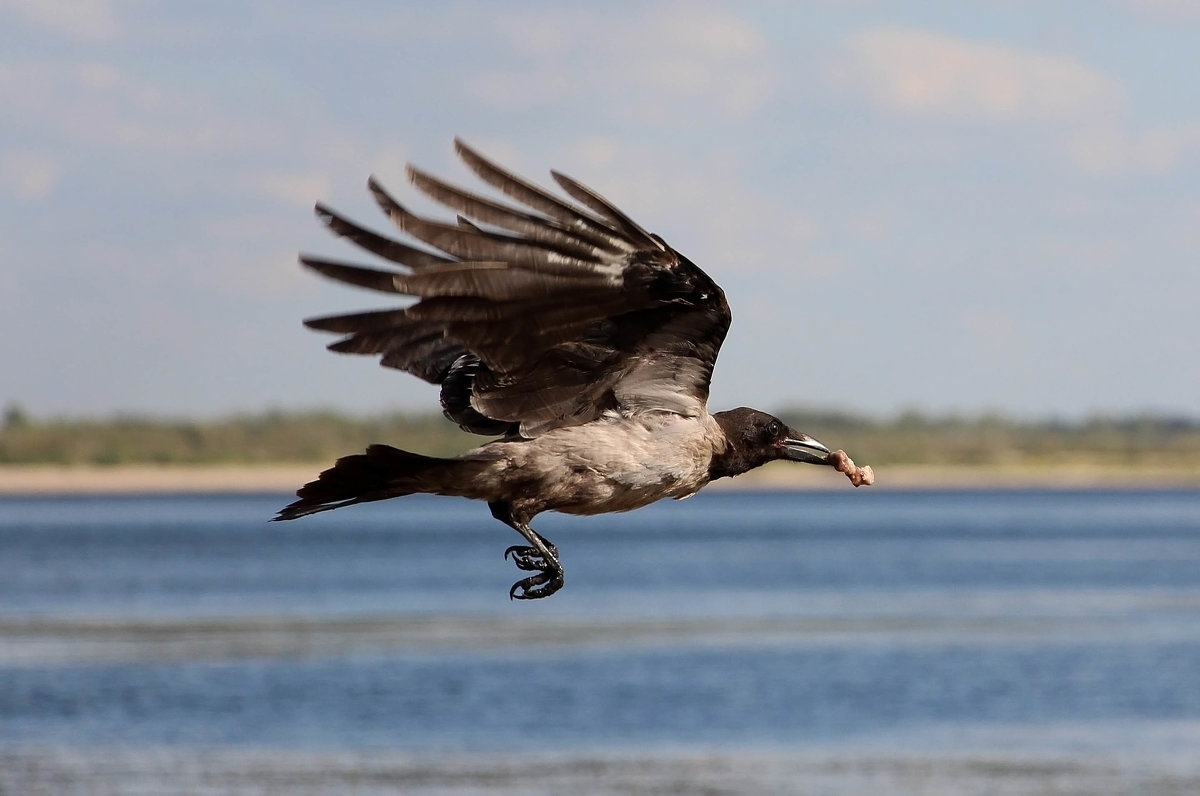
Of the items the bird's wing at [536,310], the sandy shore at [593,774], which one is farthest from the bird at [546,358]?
the sandy shore at [593,774]

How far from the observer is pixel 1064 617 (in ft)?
209

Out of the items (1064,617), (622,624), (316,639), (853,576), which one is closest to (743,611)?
(622,624)

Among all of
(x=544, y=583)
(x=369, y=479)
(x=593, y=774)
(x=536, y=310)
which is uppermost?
(x=536, y=310)

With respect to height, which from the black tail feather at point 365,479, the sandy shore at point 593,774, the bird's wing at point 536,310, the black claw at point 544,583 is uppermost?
the bird's wing at point 536,310

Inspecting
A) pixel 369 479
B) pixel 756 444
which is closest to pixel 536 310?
pixel 369 479

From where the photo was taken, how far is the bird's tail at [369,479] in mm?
9266

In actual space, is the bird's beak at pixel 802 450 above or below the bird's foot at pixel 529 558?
above

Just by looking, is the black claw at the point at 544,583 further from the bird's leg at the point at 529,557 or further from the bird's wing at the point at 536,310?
the bird's wing at the point at 536,310

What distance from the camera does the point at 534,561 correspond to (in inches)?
382

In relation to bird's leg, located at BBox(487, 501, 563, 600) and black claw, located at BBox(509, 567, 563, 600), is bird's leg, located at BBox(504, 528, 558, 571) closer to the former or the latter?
bird's leg, located at BBox(487, 501, 563, 600)

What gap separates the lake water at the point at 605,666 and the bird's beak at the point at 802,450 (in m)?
22.2

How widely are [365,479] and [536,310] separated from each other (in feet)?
4.10

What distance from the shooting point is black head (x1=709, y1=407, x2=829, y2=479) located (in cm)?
1016

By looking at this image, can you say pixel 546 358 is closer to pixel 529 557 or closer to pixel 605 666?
pixel 529 557
